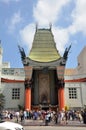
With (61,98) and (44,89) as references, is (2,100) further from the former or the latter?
(61,98)

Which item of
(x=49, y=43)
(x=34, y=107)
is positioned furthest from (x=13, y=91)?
(x=49, y=43)

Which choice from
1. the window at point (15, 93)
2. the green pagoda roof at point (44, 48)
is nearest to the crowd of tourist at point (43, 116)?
the window at point (15, 93)

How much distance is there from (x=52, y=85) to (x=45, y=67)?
14.6ft

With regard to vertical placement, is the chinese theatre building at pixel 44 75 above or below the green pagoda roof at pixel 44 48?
below

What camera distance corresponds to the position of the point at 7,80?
2053 inches

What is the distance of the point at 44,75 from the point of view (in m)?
53.0

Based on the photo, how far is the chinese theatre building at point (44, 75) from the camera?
162 feet

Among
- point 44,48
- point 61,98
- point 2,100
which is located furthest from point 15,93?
point 44,48

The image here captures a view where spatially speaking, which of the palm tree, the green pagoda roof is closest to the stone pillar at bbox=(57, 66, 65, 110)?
the green pagoda roof

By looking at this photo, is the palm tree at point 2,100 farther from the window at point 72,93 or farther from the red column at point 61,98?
the window at point 72,93

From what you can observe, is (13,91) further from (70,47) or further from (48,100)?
(70,47)

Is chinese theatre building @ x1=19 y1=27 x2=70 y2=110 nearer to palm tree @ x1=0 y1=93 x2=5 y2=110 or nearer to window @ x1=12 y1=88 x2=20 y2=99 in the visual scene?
window @ x1=12 y1=88 x2=20 y2=99

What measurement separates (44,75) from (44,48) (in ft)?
18.2

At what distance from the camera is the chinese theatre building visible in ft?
162
